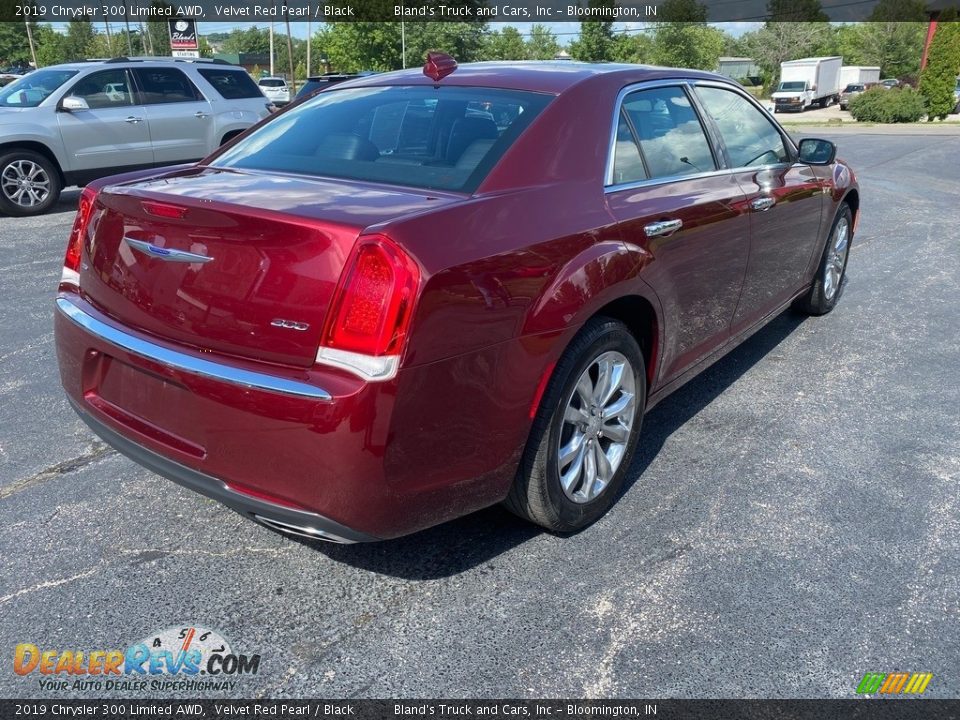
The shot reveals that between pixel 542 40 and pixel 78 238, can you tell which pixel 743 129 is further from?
pixel 542 40

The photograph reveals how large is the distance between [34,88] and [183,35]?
16560mm

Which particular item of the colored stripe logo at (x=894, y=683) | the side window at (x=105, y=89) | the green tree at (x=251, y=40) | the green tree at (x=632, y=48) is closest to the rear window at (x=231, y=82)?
the side window at (x=105, y=89)

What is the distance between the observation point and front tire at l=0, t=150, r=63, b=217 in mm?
9688

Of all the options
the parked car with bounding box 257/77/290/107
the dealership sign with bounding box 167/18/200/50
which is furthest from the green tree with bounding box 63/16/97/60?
the dealership sign with bounding box 167/18/200/50

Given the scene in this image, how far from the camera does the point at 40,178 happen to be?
9.98 metres

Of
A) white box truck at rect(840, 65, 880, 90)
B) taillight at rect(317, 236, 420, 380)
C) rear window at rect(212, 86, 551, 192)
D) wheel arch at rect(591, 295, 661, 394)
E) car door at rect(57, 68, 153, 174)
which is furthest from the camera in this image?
white box truck at rect(840, 65, 880, 90)

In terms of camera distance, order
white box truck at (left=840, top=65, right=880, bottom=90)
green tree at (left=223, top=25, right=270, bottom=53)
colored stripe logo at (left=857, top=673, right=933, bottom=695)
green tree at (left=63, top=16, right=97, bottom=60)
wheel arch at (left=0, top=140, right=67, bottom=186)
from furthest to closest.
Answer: green tree at (left=223, top=25, right=270, bottom=53), green tree at (left=63, top=16, right=97, bottom=60), white box truck at (left=840, top=65, right=880, bottom=90), wheel arch at (left=0, top=140, right=67, bottom=186), colored stripe logo at (left=857, top=673, right=933, bottom=695)

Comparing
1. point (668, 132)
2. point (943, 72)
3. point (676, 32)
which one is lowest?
point (943, 72)

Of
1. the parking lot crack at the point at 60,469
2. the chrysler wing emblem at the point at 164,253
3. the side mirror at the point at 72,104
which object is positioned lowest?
the parking lot crack at the point at 60,469

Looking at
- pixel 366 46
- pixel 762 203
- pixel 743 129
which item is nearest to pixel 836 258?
pixel 743 129

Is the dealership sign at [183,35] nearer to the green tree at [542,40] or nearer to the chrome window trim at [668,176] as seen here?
the chrome window trim at [668,176]

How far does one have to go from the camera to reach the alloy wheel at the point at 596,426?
9.70ft

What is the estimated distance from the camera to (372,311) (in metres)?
2.24

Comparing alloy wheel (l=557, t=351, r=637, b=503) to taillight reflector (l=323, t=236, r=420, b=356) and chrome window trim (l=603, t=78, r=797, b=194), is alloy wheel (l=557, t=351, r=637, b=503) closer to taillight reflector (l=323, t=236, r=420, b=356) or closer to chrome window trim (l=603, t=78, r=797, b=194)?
chrome window trim (l=603, t=78, r=797, b=194)
